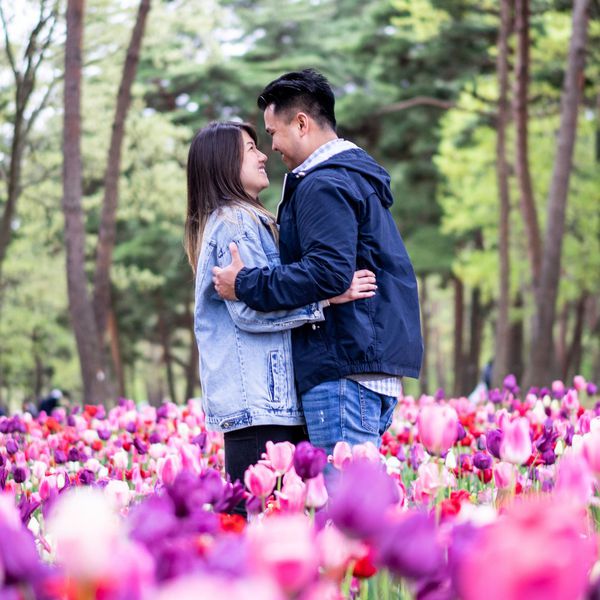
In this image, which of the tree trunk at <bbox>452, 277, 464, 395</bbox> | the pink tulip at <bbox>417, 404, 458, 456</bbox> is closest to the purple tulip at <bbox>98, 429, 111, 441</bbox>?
the pink tulip at <bbox>417, 404, 458, 456</bbox>

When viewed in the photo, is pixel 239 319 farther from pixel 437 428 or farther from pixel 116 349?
pixel 116 349

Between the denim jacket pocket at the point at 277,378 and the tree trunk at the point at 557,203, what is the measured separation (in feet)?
29.7

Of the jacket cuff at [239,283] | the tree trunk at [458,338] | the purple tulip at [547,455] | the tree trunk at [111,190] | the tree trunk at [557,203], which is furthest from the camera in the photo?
the tree trunk at [458,338]

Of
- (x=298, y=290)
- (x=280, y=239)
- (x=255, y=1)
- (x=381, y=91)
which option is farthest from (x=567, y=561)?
(x=255, y=1)

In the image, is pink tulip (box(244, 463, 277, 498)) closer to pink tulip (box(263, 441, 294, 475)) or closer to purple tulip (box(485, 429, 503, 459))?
pink tulip (box(263, 441, 294, 475))

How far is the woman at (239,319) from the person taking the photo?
3371 millimetres

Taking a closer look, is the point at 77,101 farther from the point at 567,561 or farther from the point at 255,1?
the point at 255,1

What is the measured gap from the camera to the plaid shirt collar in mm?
3525

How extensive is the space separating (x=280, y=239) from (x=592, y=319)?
867 inches

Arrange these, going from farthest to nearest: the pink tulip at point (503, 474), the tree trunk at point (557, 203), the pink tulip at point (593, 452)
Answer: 1. the tree trunk at point (557, 203)
2. the pink tulip at point (503, 474)
3. the pink tulip at point (593, 452)

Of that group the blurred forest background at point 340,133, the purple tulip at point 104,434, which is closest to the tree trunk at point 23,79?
the blurred forest background at point 340,133

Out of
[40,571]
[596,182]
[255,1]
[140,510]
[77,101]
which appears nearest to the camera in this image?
[40,571]

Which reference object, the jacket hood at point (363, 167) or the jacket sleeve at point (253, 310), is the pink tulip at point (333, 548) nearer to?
the jacket sleeve at point (253, 310)

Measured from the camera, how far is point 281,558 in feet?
3.23
